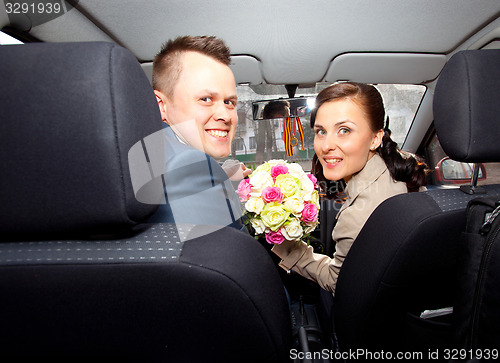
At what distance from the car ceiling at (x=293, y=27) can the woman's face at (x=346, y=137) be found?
2.59ft

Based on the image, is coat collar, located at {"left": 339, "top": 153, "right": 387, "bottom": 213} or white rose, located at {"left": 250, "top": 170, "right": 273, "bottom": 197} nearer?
white rose, located at {"left": 250, "top": 170, "right": 273, "bottom": 197}

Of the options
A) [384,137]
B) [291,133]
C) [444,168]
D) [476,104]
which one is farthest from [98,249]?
[444,168]

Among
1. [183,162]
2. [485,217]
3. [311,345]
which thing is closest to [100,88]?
[183,162]

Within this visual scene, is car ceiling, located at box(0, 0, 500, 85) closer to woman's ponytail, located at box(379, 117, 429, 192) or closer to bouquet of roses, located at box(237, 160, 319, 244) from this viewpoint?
woman's ponytail, located at box(379, 117, 429, 192)

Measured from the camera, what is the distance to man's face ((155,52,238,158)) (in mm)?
1522

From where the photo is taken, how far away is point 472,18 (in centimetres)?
223

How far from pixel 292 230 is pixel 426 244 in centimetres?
62

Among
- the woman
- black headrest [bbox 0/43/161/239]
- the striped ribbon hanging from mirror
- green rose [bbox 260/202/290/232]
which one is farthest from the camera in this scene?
the striped ribbon hanging from mirror

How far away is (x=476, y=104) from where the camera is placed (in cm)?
114

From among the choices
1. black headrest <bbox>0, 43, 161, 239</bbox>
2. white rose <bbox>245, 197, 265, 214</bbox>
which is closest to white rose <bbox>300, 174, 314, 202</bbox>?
white rose <bbox>245, 197, 265, 214</bbox>

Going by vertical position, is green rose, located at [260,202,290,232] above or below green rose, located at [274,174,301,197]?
below

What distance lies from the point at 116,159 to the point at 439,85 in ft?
4.44

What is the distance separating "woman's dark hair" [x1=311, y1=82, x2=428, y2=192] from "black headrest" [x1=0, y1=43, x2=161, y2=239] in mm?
1491

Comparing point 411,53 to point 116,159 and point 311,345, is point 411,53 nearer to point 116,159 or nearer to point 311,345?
point 311,345
